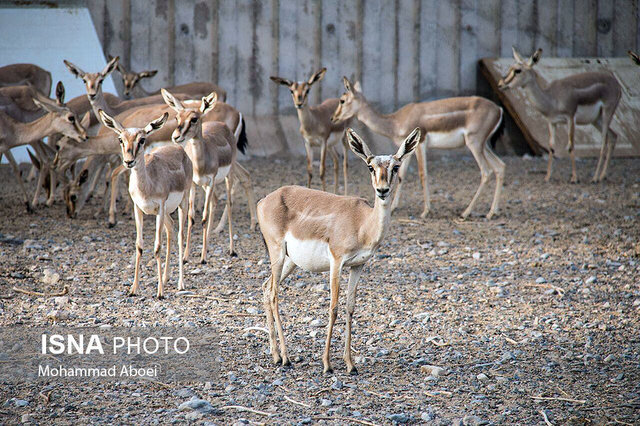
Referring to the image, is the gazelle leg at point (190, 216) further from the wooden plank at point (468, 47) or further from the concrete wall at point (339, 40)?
the wooden plank at point (468, 47)

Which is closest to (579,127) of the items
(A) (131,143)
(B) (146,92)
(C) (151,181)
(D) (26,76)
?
(B) (146,92)

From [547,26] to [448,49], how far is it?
6.62 feet

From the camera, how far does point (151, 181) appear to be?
6.23 metres

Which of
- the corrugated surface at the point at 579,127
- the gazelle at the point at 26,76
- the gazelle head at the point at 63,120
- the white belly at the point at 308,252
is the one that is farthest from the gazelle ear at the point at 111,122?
the corrugated surface at the point at 579,127

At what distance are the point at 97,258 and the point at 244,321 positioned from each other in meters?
2.28

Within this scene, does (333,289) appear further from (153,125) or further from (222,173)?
(222,173)

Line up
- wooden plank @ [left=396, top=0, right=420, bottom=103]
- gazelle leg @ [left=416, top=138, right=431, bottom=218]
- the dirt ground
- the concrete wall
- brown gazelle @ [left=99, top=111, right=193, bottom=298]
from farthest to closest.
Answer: wooden plank @ [left=396, top=0, right=420, bottom=103]
the concrete wall
gazelle leg @ [left=416, top=138, right=431, bottom=218]
brown gazelle @ [left=99, top=111, right=193, bottom=298]
the dirt ground

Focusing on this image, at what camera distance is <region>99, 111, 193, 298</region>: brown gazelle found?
617 centimetres

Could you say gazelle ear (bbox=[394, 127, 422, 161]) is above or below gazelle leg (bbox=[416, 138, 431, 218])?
above

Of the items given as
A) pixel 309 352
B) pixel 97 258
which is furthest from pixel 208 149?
pixel 309 352

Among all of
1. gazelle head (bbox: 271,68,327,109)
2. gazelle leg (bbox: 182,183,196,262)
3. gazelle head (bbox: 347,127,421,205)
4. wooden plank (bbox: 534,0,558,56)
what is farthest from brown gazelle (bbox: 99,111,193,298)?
wooden plank (bbox: 534,0,558,56)

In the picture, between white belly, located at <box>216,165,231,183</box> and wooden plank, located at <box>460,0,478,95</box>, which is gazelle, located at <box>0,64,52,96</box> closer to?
white belly, located at <box>216,165,231,183</box>

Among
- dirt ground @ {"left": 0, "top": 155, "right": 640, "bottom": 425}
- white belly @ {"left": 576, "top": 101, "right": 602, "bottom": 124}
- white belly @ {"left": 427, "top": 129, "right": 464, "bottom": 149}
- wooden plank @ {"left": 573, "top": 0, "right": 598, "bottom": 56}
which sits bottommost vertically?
dirt ground @ {"left": 0, "top": 155, "right": 640, "bottom": 425}

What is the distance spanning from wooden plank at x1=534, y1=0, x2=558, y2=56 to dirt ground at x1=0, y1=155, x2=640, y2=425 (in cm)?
571
